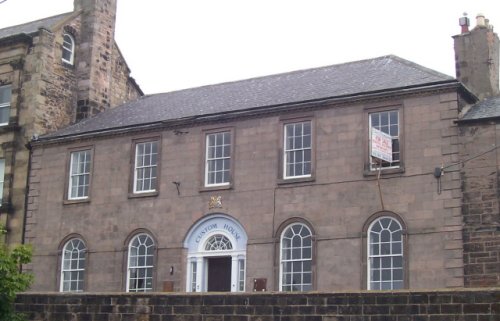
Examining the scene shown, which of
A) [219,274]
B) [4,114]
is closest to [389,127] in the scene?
[219,274]

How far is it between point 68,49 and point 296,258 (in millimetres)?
15322

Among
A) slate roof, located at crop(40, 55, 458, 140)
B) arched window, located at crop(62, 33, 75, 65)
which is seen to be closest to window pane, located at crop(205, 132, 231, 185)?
slate roof, located at crop(40, 55, 458, 140)

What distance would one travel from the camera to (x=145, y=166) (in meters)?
30.4

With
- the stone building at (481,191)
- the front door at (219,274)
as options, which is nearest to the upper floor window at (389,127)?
the stone building at (481,191)

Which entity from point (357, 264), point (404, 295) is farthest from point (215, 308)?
point (357, 264)

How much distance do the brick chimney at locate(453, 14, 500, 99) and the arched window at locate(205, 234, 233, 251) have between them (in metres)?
9.18

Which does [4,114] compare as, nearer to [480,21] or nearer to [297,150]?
[297,150]

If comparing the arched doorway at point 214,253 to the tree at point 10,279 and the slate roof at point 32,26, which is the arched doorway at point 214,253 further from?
the slate roof at point 32,26

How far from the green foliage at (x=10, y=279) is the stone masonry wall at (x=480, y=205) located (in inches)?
464

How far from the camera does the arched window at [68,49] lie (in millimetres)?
35906

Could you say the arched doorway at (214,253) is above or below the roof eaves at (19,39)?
below

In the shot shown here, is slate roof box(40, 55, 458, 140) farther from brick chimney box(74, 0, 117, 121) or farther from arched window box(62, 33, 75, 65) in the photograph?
arched window box(62, 33, 75, 65)

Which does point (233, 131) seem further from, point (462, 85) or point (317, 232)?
point (462, 85)

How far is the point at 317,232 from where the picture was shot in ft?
85.9
